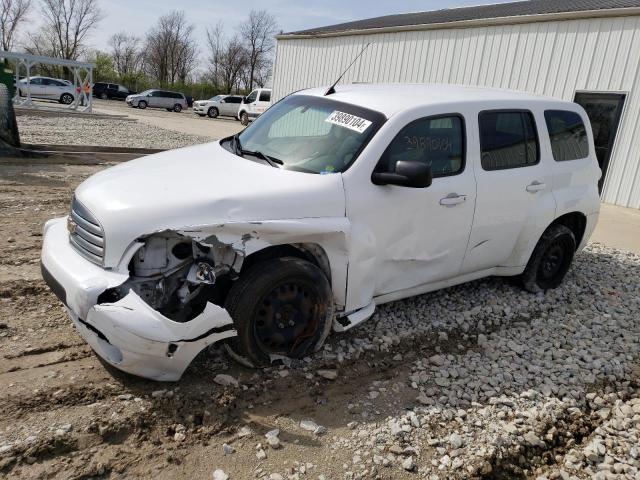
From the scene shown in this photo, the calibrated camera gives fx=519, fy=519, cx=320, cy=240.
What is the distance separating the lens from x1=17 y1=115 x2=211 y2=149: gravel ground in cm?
1442

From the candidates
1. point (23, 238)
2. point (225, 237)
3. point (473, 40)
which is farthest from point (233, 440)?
point (473, 40)

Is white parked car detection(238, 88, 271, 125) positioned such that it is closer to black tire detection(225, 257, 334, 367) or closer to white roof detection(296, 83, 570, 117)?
white roof detection(296, 83, 570, 117)

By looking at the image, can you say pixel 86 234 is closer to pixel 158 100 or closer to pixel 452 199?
pixel 452 199

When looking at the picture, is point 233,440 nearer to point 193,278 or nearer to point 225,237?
point 193,278

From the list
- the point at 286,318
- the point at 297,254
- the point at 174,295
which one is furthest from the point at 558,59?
the point at 174,295

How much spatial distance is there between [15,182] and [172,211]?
6.68 meters

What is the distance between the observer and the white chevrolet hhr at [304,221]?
3.03 m

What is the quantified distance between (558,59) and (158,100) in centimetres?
3243

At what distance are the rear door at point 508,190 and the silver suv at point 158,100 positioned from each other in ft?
121

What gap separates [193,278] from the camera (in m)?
3.13

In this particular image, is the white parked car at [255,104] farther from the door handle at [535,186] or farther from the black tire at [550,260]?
the door handle at [535,186]

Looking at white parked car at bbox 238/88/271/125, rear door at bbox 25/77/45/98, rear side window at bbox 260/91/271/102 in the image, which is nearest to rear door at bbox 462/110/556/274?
white parked car at bbox 238/88/271/125

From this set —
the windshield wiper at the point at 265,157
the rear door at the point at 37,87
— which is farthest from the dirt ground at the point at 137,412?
the rear door at the point at 37,87

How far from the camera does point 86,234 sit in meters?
3.24
